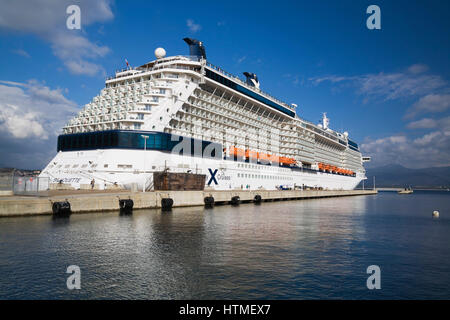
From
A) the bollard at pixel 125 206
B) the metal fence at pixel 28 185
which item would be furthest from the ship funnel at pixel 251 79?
the metal fence at pixel 28 185

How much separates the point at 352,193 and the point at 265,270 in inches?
3801

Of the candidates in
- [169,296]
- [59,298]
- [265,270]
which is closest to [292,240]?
[265,270]

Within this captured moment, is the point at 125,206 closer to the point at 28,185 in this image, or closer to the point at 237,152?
the point at 28,185

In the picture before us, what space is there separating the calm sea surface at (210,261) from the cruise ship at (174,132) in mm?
15125

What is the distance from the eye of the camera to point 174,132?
42.2m

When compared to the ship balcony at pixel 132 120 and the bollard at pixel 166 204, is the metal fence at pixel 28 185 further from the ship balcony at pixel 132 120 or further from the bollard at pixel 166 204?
the ship balcony at pixel 132 120

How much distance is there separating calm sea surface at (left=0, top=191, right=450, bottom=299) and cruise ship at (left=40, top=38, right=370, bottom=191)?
49.6ft

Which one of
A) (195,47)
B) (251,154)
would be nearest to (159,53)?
(195,47)

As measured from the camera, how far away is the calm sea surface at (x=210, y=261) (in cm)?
1087

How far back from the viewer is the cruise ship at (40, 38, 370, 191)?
38094 mm

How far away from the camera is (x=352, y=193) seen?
10112 centimetres

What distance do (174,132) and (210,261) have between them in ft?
97.6

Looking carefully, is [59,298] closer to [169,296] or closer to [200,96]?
[169,296]
